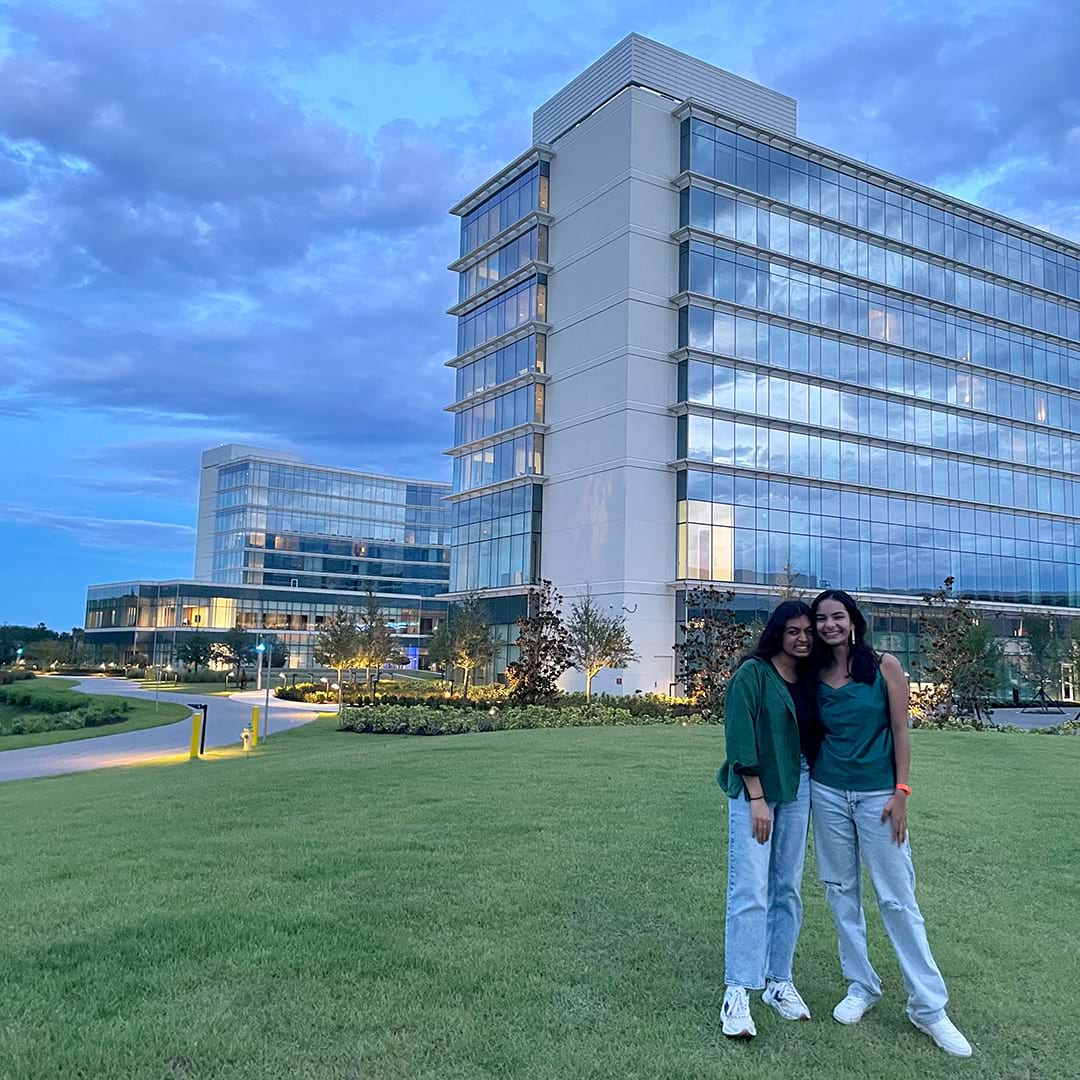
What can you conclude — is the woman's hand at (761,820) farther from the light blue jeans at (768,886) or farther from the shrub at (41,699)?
the shrub at (41,699)

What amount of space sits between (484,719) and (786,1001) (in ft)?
69.6

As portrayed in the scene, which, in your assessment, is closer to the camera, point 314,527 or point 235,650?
point 235,650

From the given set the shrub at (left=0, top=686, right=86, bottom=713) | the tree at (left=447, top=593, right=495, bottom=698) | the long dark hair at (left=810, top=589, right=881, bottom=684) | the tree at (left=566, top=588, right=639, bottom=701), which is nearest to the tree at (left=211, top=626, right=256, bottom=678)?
the shrub at (left=0, top=686, right=86, bottom=713)

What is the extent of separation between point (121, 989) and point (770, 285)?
4826cm

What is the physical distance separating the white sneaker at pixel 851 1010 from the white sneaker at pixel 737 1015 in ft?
1.49

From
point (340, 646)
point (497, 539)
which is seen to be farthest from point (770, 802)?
point (497, 539)

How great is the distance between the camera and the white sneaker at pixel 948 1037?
4305 mm

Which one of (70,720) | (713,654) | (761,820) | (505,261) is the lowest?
(70,720)

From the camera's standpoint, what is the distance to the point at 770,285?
48344 mm

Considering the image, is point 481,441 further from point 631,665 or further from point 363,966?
point 363,966

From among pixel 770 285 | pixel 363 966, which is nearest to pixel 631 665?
pixel 770 285

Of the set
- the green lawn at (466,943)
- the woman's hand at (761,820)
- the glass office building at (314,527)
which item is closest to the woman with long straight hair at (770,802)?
the woman's hand at (761,820)

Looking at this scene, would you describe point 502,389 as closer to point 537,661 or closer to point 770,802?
point 537,661

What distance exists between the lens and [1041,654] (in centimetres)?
4950
